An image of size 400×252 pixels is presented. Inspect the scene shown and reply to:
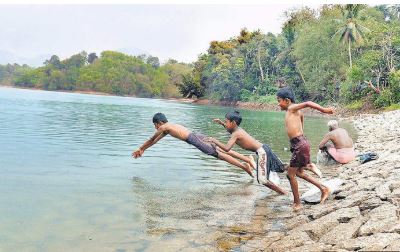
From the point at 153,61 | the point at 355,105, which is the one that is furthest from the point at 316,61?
the point at 153,61

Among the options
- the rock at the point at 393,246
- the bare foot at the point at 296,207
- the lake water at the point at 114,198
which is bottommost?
the lake water at the point at 114,198

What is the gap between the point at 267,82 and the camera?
2383 inches

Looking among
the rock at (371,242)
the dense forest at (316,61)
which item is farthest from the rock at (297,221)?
the dense forest at (316,61)

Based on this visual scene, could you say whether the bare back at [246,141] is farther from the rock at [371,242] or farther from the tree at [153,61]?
the tree at [153,61]

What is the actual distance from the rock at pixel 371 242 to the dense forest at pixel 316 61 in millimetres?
32618

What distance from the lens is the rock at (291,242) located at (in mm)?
4596

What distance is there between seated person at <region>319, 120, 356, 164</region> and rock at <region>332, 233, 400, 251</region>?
5684 mm

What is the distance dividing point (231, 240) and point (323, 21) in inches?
1946

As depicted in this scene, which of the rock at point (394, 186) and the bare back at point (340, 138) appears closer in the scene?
the rock at point (394, 186)

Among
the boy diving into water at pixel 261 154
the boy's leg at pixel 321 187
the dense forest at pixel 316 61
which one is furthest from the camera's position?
the dense forest at pixel 316 61

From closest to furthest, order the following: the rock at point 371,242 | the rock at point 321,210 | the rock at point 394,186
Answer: the rock at point 371,242, the rock at point 394,186, the rock at point 321,210

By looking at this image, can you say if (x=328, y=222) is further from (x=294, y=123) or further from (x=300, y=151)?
(x=294, y=123)

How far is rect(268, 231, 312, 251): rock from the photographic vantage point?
4596 millimetres

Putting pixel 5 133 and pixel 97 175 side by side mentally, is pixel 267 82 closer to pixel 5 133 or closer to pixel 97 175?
pixel 5 133
